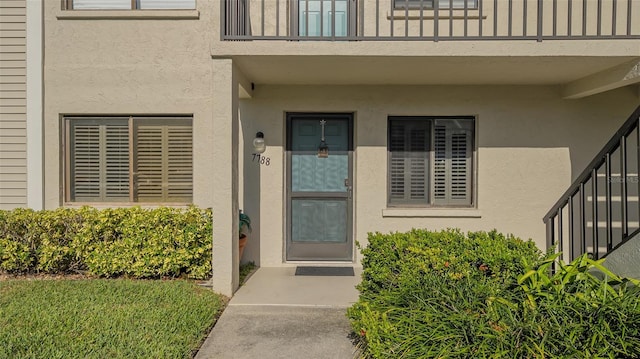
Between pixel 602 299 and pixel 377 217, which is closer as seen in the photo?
pixel 602 299

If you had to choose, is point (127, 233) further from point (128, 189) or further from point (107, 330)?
point (107, 330)

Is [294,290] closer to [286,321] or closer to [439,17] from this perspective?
[286,321]

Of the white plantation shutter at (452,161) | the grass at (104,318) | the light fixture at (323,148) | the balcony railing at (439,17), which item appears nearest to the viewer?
the grass at (104,318)

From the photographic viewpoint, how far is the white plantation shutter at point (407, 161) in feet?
20.8

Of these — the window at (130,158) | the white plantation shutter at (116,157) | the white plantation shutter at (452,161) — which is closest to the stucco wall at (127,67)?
the window at (130,158)

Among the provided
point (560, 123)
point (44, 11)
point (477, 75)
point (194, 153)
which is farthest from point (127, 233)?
point (560, 123)

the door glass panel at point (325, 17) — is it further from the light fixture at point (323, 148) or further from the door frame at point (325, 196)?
the light fixture at point (323, 148)

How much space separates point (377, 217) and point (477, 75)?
2484 mm

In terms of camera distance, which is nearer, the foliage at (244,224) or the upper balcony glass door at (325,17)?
the foliage at (244,224)

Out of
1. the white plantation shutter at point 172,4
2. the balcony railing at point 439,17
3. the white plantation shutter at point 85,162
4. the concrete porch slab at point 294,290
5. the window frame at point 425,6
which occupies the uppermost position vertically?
the white plantation shutter at point 172,4

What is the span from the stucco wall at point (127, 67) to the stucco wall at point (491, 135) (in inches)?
36.6

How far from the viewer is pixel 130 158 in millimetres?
6219

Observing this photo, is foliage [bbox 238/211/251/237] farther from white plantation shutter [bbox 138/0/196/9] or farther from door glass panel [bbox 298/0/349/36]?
white plantation shutter [bbox 138/0/196/9]

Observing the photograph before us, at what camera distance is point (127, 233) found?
5461 millimetres
